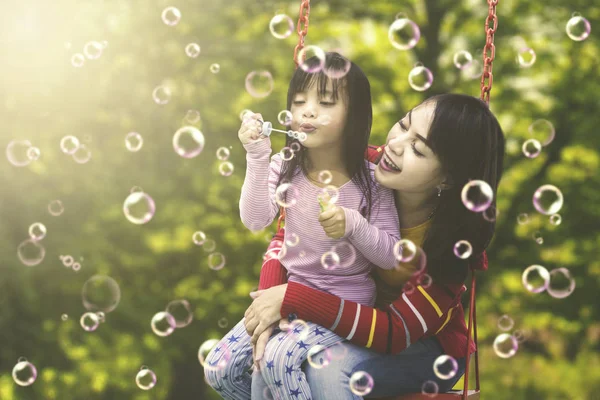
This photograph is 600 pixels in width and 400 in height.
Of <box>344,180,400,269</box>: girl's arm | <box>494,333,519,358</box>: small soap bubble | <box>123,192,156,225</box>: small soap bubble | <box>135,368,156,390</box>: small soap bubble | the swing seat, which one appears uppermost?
<box>344,180,400,269</box>: girl's arm

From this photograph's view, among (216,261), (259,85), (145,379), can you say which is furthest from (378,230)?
(216,261)

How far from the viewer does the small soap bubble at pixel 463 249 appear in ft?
7.43

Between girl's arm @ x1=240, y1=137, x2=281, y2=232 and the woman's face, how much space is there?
34 cm

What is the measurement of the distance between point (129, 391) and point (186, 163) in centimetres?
259

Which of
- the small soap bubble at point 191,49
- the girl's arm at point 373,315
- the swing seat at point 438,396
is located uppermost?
the small soap bubble at point 191,49

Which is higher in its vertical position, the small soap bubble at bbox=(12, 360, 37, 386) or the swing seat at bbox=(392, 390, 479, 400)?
the swing seat at bbox=(392, 390, 479, 400)

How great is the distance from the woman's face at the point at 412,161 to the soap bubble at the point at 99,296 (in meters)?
2.15

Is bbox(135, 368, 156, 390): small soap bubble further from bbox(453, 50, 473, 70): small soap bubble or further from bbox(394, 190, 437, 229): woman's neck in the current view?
bbox(453, 50, 473, 70): small soap bubble

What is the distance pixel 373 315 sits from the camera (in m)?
2.19

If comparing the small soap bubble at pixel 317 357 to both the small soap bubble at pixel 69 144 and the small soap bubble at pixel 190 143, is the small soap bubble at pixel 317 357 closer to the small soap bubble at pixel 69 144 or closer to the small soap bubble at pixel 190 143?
the small soap bubble at pixel 190 143

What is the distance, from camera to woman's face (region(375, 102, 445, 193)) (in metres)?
2.22

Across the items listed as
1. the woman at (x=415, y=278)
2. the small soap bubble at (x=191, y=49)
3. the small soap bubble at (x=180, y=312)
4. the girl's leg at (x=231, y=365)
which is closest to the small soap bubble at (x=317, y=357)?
the woman at (x=415, y=278)

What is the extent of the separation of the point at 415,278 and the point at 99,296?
242cm

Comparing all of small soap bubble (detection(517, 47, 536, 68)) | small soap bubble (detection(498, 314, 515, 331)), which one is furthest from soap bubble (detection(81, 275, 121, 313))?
small soap bubble (detection(517, 47, 536, 68))
